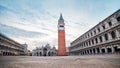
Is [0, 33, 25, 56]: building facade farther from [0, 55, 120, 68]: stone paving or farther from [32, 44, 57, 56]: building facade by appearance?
[0, 55, 120, 68]: stone paving

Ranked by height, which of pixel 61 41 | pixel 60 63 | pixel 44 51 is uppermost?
pixel 61 41

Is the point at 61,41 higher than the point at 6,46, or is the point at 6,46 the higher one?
the point at 61,41

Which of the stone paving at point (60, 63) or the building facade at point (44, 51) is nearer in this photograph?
the stone paving at point (60, 63)

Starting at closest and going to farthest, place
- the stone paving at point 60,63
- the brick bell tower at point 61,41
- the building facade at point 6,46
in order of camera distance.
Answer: the stone paving at point 60,63 < the building facade at point 6,46 < the brick bell tower at point 61,41

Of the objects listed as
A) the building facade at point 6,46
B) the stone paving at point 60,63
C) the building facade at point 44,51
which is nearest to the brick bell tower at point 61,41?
the building facade at point 6,46

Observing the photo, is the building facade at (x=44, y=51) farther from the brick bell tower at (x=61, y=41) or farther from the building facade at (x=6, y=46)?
the brick bell tower at (x=61, y=41)

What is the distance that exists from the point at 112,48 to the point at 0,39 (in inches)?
1399

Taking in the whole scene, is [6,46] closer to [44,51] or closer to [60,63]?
[44,51]

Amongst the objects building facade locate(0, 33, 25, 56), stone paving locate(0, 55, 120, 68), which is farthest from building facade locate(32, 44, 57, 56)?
stone paving locate(0, 55, 120, 68)

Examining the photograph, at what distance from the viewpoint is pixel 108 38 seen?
21078mm

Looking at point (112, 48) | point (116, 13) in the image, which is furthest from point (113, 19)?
point (112, 48)

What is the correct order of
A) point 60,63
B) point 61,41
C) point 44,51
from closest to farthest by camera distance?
1. point 60,63
2. point 61,41
3. point 44,51

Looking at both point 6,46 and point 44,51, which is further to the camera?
point 44,51

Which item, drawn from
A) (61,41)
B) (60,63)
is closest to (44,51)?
(61,41)
